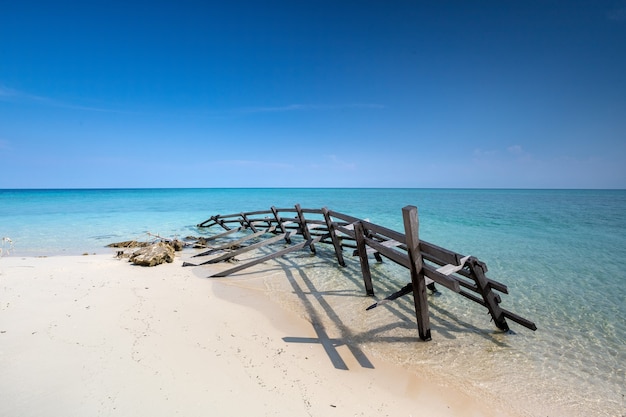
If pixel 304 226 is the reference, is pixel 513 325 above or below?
below

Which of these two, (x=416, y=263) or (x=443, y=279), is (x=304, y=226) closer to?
(x=416, y=263)

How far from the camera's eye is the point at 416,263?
4.48 metres

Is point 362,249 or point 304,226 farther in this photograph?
Answer: point 304,226

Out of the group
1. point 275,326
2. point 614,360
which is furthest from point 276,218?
point 614,360

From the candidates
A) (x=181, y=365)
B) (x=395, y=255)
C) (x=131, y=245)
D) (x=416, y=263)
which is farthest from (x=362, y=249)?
(x=131, y=245)

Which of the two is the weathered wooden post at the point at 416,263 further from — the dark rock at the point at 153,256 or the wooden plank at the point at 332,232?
the dark rock at the point at 153,256

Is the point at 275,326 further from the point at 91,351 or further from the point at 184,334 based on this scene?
the point at 91,351

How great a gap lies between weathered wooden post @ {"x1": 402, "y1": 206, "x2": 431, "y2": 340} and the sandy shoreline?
110 cm

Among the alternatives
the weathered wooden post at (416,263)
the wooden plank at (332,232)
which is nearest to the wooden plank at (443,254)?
the weathered wooden post at (416,263)

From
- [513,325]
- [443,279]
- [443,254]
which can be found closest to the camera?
[443,279]

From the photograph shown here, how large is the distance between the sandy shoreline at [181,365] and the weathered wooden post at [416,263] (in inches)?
43.2

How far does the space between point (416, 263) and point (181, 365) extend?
13.2 feet

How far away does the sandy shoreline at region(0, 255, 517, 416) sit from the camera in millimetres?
3201

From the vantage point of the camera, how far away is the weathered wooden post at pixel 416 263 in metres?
4.29
